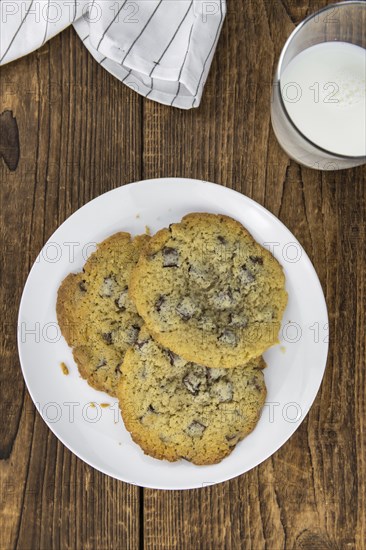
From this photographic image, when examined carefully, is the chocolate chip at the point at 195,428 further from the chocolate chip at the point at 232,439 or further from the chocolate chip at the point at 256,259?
the chocolate chip at the point at 256,259

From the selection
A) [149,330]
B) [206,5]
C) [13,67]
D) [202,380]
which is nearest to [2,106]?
[13,67]

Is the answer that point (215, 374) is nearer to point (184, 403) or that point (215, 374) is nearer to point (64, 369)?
point (184, 403)

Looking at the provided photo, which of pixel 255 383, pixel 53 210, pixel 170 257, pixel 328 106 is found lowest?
pixel 255 383

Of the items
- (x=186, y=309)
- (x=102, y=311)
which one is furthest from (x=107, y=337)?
(x=186, y=309)

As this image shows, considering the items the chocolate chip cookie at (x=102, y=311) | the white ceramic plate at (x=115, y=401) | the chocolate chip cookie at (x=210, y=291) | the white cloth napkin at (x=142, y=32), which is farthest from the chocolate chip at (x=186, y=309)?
the white cloth napkin at (x=142, y=32)

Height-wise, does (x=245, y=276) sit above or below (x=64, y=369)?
above

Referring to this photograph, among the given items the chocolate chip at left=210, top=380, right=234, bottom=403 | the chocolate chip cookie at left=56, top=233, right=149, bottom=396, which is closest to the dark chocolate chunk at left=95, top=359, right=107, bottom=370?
the chocolate chip cookie at left=56, top=233, right=149, bottom=396

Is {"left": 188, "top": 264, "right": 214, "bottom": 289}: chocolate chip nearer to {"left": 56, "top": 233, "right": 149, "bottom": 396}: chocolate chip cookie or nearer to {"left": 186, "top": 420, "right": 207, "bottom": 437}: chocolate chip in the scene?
{"left": 56, "top": 233, "right": 149, "bottom": 396}: chocolate chip cookie
